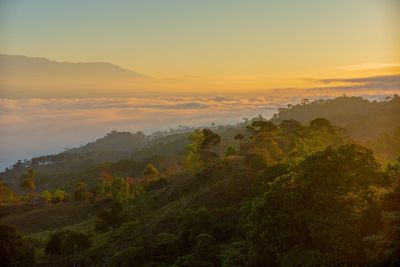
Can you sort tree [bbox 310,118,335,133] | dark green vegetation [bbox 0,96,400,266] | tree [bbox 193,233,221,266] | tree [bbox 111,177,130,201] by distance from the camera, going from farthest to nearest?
tree [bbox 111,177,130,201] → tree [bbox 310,118,335,133] → tree [bbox 193,233,221,266] → dark green vegetation [bbox 0,96,400,266]

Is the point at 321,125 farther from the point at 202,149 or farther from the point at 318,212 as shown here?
the point at 318,212

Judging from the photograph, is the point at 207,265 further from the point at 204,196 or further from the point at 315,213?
the point at 204,196

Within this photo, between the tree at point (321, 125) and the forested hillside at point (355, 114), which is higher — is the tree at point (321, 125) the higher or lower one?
the higher one

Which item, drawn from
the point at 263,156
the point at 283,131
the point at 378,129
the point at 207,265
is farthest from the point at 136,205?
the point at 378,129

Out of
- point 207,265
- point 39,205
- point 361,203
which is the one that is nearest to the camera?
point 361,203

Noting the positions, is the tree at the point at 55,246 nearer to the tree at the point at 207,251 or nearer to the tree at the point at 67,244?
the tree at the point at 67,244

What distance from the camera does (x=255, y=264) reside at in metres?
19.7

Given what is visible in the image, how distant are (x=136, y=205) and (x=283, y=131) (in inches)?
786

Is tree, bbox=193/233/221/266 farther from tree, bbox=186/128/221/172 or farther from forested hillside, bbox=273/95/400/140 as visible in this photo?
forested hillside, bbox=273/95/400/140

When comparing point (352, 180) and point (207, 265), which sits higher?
point (352, 180)

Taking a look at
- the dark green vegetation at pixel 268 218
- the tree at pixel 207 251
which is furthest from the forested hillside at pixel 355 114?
the tree at pixel 207 251

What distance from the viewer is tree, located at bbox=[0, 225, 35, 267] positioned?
27.6m

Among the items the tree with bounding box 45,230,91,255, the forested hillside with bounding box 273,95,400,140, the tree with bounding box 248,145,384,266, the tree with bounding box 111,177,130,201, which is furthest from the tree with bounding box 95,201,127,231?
the forested hillside with bounding box 273,95,400,140

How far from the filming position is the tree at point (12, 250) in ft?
90.7
